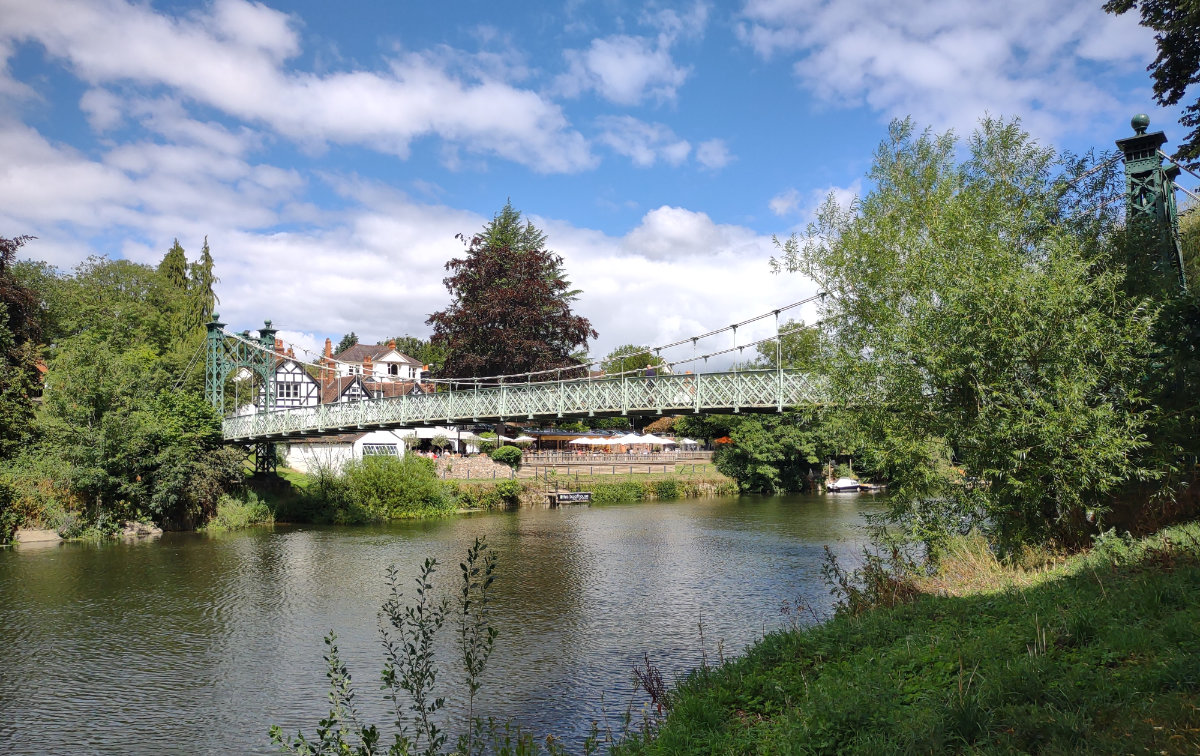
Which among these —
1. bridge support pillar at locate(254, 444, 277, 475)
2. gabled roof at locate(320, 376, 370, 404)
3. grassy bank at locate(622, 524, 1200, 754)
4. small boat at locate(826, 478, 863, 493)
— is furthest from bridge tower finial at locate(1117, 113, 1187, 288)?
gabled roof at locate(320, 376, 370, 404)

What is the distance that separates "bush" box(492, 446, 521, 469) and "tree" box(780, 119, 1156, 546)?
24.5m

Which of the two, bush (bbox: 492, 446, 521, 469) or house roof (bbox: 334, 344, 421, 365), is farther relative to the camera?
house roof (bbox: 334, 344, 421, 365)

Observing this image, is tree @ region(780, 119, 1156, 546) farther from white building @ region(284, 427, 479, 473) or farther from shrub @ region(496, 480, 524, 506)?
white building @ region(284, 427, 479, 473)

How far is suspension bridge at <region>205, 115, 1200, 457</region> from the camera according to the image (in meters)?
11.0

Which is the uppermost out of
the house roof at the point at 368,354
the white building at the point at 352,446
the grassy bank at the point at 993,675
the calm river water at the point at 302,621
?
the house roof at the point at 368,354

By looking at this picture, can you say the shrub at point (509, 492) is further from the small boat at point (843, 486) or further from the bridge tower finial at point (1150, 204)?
the bridge tower finial at point (1150, 204)

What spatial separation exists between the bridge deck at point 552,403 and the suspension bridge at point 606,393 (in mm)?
28

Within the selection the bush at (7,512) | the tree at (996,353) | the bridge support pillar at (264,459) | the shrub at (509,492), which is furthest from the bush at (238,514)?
the tree at (996,353)

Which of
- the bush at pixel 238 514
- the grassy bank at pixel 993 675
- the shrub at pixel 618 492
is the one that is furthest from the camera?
the shrub at pixel 618 492

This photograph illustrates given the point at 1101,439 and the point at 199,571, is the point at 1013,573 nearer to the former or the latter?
the point at 1101,439

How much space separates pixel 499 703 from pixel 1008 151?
38.7 feet

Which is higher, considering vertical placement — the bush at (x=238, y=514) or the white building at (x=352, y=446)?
the white building at (x=352, y=446)

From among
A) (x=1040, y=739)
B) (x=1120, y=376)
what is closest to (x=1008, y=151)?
(x=1120, y=376)

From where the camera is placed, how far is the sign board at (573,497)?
35469 mm
